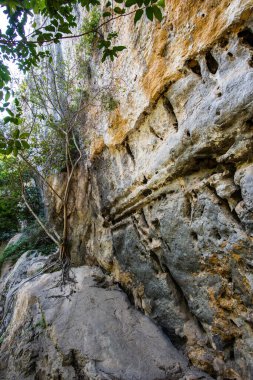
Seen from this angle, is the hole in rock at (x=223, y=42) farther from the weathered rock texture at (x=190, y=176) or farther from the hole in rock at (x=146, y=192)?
the hole in rock at (x=146, y=192)

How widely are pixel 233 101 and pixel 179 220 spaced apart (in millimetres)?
1803

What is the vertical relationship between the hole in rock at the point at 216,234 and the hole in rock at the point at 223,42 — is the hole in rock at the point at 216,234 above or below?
below

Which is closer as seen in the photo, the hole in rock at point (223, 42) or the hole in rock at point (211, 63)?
the hole in rock at point (223, 42)

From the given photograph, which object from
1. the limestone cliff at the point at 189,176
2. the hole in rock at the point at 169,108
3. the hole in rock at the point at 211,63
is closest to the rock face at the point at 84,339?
the limestone cliff at the point at 189,176

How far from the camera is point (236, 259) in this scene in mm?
3078

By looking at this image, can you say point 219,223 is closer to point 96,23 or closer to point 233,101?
point 233,101

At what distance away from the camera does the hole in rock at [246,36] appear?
2.83 m

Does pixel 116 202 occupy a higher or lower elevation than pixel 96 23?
lower

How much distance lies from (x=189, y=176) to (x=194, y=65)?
1548mm

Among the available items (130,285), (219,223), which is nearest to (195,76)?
(219,223)

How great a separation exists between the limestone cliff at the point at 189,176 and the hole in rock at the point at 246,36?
11 millimetres

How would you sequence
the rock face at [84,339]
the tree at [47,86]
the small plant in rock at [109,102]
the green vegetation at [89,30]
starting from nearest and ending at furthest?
1. the tree at [47,86]
2. the rock face at [84,339]
3. the small plant in rock at [109,102]
4. the green vegetation at [89,30]

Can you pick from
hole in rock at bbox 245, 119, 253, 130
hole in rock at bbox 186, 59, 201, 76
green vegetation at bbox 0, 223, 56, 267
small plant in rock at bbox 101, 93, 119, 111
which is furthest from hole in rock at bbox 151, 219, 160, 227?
green vegetation at bbox 0, 223, 56, 267

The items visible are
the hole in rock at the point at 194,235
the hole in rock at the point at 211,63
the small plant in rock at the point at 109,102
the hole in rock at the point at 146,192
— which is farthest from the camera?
the small plant in rock at the point at 109,102
